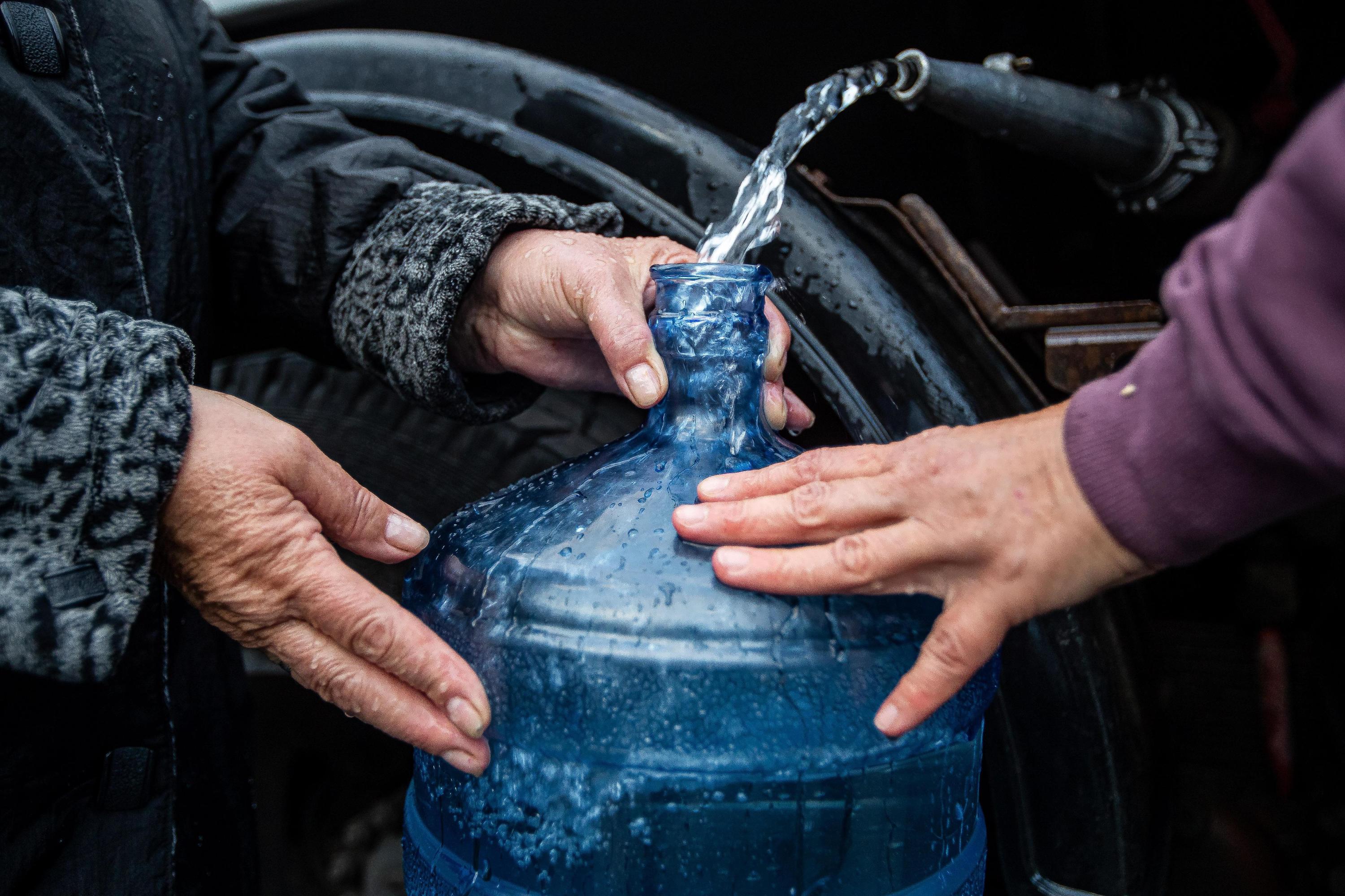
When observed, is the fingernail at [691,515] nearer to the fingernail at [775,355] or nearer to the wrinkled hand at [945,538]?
the wrinkled hand at [945,538]

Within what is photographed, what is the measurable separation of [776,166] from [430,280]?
0.45 meters

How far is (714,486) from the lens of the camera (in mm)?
868

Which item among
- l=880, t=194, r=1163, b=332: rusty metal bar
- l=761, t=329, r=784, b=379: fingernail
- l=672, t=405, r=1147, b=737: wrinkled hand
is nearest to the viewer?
l=672, t=405, r=1147, b=737: wrinkled hand

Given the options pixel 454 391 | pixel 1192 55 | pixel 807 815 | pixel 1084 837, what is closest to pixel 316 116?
pixel 454 391

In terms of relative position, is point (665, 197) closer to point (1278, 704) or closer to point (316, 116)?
point (316, 116)

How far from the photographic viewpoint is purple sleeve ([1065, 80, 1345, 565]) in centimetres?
57

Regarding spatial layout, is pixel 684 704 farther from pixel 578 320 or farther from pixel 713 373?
pixel 578 320

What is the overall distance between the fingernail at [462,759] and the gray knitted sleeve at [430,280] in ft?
1.53

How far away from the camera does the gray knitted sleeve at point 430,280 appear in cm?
111

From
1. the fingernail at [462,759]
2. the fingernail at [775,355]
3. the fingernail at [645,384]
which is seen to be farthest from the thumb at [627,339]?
the fingernail at [462,759]

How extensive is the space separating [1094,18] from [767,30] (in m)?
0.68

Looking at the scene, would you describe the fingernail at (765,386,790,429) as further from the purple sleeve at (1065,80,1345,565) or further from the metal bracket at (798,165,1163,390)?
the purple sleeve at (1065,80,1345,565)

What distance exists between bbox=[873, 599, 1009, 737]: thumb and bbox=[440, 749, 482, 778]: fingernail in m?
0.36

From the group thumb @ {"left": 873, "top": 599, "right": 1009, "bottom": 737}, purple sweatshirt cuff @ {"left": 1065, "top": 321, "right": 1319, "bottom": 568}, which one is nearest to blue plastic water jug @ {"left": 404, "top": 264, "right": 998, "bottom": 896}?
thumb @ {"left": 873, "top": 599, "right": 1009, "bottom": 737}
